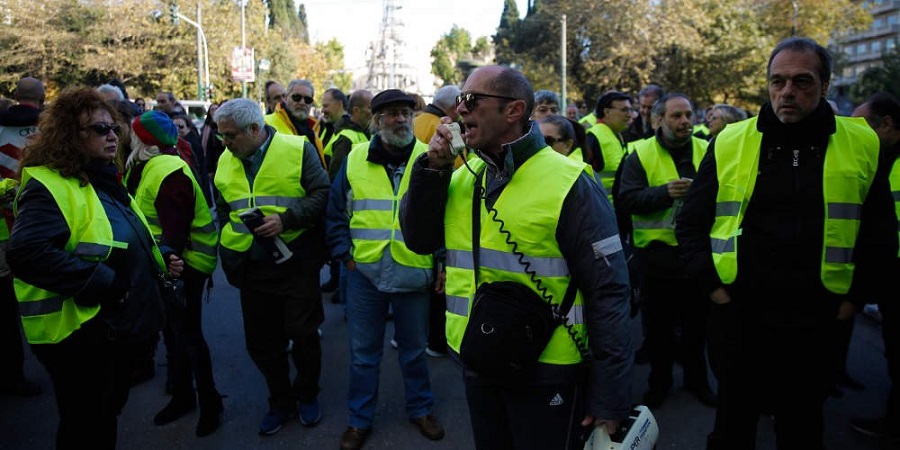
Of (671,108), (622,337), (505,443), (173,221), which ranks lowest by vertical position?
(505,443)

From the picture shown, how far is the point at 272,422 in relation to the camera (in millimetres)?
4211

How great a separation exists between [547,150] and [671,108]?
2562 mm

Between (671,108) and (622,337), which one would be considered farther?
(671,108)

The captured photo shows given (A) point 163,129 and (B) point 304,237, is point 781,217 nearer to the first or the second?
(B) point 304,237

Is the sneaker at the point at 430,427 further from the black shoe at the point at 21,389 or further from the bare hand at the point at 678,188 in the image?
the black shoe at the point at 21,389

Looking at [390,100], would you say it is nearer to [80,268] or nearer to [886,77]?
[80,268]

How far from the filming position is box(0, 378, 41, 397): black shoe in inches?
188

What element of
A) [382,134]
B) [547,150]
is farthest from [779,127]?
[382,134]

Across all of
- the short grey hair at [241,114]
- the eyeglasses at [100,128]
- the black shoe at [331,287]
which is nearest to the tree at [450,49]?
the black shoe at [331,287]

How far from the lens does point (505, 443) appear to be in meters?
2.44

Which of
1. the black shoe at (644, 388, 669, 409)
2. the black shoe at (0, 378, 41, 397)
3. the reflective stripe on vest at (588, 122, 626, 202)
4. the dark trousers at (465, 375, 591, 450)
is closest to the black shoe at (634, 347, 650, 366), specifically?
the black shoe at (644, 388, 669, 409)

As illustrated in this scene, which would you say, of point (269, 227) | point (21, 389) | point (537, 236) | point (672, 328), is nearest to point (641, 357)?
point (672, 328)

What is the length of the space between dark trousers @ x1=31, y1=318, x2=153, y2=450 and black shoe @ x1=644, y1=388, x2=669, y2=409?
333 centimetres

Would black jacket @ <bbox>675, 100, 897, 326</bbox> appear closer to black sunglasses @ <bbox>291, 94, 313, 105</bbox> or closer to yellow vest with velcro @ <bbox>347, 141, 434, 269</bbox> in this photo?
yellow vest with velcro @ <bbox>347, 141, 434, 269</bbox>
